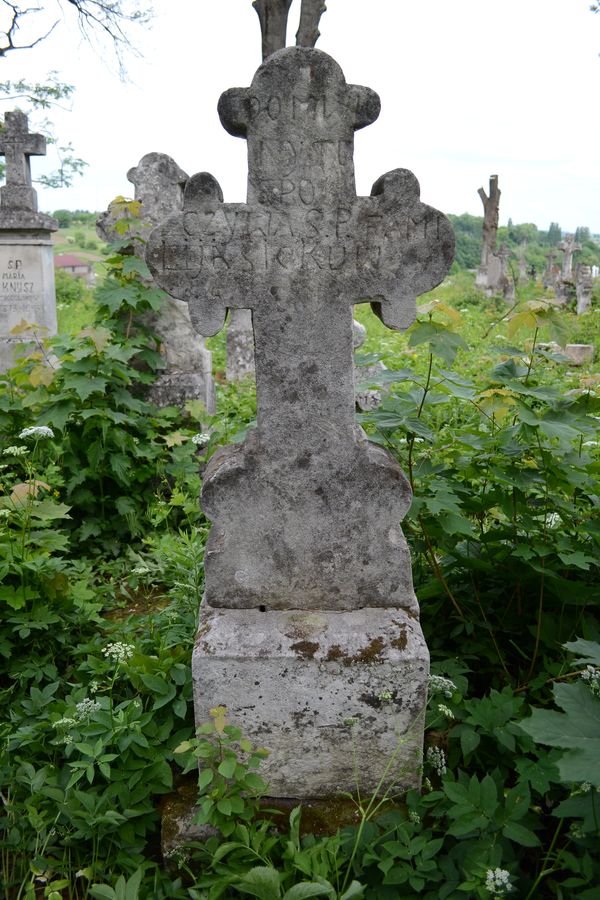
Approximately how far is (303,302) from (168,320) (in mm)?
3233

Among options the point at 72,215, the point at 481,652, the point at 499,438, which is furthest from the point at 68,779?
the point at 72,215

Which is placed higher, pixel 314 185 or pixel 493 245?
pixel 493 245

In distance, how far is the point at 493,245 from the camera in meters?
20.9

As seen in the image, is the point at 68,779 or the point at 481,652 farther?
the point at 481,652

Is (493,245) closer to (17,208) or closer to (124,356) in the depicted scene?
(17,208)

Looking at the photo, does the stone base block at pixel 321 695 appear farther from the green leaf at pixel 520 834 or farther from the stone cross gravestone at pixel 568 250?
the stone cross gravestone at pixel 568 250

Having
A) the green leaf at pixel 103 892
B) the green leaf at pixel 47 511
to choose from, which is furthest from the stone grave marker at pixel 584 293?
the green leaf at pixel 103 892

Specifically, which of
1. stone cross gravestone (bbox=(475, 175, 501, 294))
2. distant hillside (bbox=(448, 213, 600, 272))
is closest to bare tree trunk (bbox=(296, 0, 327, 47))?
stone cross gravestone (bbox=(475, 175, 501, 294))

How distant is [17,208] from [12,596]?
720 cm

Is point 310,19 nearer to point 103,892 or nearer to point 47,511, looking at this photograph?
point 47,511

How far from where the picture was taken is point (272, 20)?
934 cm

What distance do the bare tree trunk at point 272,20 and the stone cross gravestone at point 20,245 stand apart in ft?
10.6

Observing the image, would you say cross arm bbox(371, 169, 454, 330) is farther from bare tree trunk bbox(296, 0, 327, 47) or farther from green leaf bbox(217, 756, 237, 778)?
bare tree trunk bbox(296, 0, 327, 47)

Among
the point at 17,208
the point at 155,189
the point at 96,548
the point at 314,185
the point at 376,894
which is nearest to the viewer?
the point at 376,894
